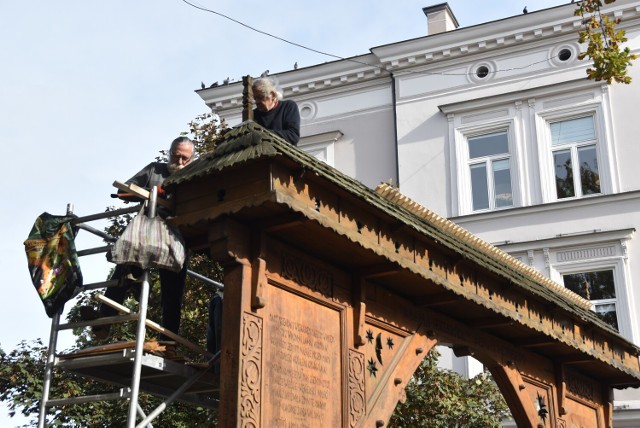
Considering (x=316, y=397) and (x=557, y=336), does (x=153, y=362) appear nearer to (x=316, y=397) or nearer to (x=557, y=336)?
(x=316, y=397)

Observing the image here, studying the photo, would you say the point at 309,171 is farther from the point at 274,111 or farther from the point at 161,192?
the point at 274,111

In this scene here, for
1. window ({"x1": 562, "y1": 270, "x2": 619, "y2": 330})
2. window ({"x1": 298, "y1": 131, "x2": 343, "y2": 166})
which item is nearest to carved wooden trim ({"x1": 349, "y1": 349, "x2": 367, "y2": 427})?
window ({"x1": 562, "y1": 270, "x2": 619, "y2": 330})

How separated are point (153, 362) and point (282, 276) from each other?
122 centimetres

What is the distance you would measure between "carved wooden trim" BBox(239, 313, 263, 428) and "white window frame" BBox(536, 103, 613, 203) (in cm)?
1724

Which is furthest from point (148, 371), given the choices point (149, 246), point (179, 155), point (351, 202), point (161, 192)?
point (351, 202)

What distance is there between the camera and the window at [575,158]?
932 inches

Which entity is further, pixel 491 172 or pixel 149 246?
pixel 491 172

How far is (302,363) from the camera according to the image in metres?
7.89

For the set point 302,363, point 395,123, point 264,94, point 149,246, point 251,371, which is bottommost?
point 251,371

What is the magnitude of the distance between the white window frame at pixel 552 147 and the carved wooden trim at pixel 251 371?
17240mm

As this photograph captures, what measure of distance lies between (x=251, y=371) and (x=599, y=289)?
16673 mm

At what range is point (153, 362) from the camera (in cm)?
738

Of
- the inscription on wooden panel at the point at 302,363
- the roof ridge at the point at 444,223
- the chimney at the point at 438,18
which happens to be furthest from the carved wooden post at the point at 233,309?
the chimney at the point at 438,18

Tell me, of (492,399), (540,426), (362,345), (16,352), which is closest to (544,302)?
(540,426)
